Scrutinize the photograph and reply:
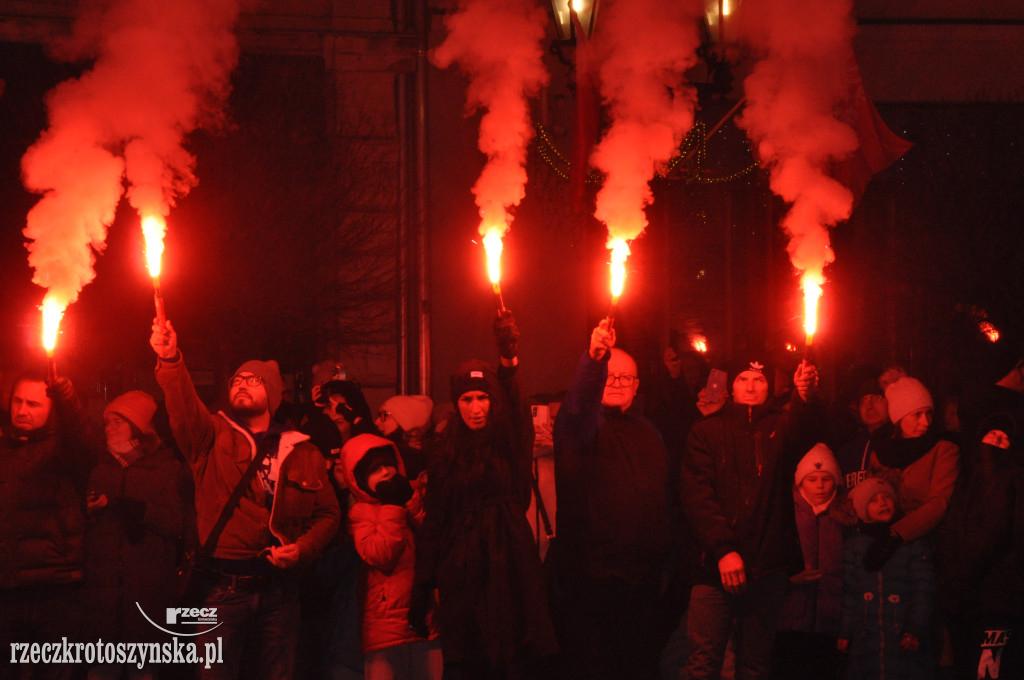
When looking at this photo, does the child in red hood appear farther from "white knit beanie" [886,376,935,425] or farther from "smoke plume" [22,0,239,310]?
"white knit beanie" [886,376,935,425]

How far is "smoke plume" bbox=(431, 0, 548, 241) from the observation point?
19.1 feet

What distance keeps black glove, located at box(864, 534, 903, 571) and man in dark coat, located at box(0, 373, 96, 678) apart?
428cm

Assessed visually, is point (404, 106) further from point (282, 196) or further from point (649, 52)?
point (649, 52)

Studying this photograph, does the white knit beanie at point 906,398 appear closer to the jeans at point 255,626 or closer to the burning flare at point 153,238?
the jeans at point 255,626

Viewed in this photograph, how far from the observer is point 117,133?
5.88m

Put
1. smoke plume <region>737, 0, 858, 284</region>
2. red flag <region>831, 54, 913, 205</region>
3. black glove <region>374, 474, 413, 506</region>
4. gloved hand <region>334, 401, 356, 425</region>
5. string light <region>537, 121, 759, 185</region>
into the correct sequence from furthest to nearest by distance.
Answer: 1. string light <region>537, 121, 759, 185</region>
2. red flag <region>831, 54, 913, 205</region>
3. gloved hand <region>334, 401, 356, 425</region>
4. smoke plume <region>737, 0, 858, 284</region>
5. black glove <region>374, 474, 413, 506</region>

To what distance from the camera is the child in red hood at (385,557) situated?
5.30 metres

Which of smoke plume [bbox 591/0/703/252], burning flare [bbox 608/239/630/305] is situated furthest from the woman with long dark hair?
smoke plume [bbox 591/0/703/252]

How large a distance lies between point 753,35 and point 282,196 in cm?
470

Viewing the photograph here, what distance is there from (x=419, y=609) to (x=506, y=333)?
149 cm

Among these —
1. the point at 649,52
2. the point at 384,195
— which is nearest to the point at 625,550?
the point at 649,52

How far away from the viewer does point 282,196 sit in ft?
33.1

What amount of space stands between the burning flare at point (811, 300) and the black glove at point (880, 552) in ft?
4.34

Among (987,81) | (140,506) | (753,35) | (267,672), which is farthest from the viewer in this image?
(987,81)
